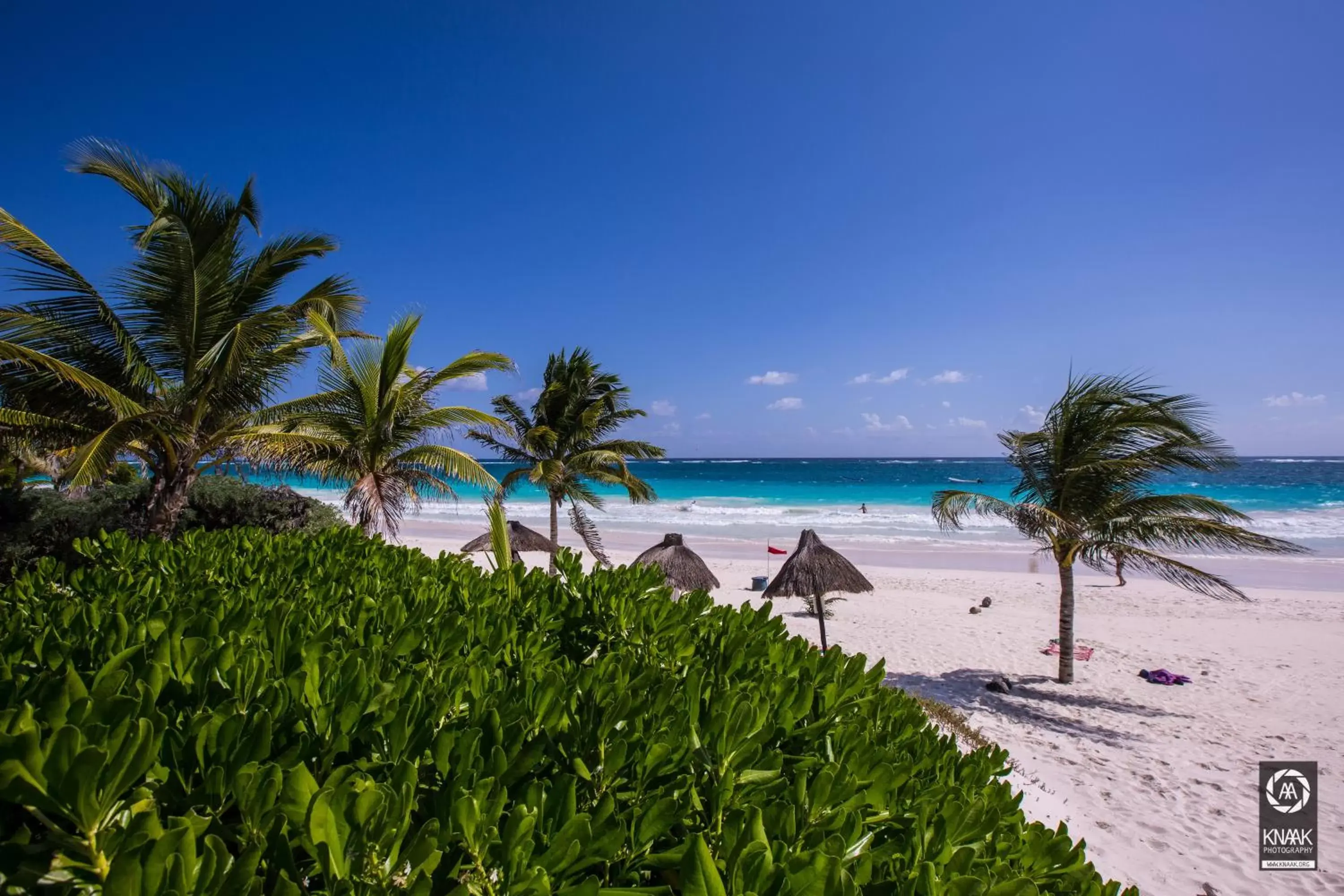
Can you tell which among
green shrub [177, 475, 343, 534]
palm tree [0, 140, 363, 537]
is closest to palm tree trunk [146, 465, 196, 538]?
palm tree [0, 140, 363, 537]

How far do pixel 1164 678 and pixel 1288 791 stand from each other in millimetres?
3846

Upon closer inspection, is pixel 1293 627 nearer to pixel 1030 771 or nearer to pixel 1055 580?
pixel 1055 580

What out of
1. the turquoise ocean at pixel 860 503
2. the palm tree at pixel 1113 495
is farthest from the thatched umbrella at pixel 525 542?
the palm tree at pixel 1113 495

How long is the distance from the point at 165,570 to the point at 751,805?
360 centimetres

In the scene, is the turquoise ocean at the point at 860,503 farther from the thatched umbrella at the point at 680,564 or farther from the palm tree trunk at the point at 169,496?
the thatched umbrella at the point at 680,564

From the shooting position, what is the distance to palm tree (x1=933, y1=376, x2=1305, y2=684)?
8320mm

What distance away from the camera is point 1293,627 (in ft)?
41.2

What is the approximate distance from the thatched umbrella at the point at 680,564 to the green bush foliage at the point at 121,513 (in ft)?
18.6

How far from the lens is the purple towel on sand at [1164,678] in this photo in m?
9.46

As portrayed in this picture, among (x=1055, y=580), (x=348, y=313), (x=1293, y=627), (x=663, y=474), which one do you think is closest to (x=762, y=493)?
(x=663, y=474)

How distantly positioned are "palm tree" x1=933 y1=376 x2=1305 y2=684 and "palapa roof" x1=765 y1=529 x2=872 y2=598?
1830mm

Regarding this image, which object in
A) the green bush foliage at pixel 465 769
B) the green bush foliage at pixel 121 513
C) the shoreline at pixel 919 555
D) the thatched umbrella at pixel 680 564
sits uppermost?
the green bush foliage at pixel 465 769

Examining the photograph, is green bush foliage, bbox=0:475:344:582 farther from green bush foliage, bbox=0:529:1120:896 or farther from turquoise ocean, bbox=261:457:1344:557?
green bush foliage, bbox=0:529:1120:896

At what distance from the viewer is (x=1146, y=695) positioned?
910 cm
